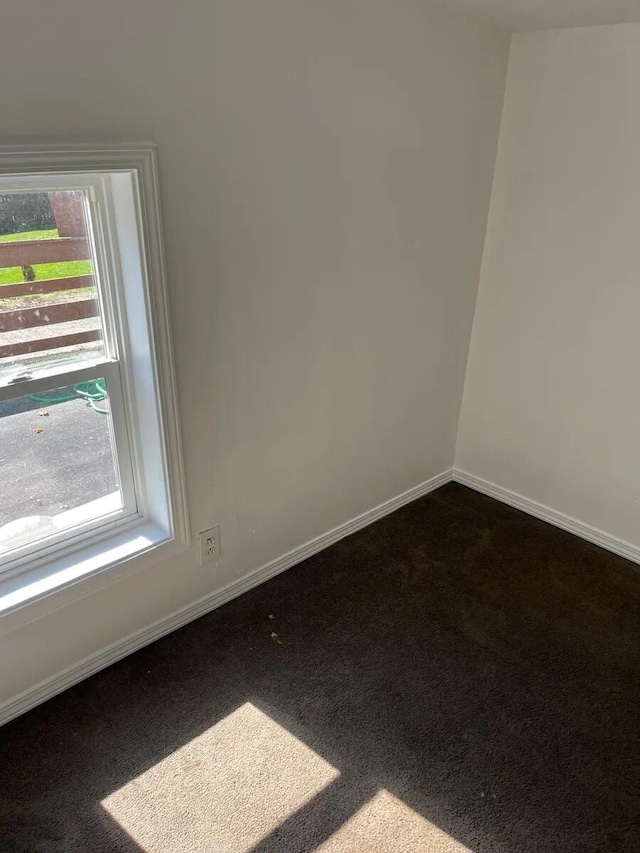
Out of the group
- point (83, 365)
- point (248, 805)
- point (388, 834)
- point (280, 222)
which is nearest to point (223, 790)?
point (248, 805)

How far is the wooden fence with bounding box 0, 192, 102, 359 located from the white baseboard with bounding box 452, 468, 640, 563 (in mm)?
2059

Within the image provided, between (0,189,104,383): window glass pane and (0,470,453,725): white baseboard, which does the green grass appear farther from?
(0,470,453,725): white baseboard

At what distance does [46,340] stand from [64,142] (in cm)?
52

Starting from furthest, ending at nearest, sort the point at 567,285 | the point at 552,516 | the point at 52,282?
the point at 552,516 → the point at 567,285 → the point at 52,282

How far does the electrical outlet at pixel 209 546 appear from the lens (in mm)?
2119

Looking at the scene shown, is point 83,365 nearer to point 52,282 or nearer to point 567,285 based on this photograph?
point 52,282

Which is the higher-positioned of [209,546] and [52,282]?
[52,282]

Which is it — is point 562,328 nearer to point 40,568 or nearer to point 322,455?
point 322,455

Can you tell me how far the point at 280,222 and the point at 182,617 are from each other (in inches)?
54.4

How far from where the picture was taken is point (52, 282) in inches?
64.5

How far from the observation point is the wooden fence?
1.56 meters

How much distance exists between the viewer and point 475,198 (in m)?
2.54

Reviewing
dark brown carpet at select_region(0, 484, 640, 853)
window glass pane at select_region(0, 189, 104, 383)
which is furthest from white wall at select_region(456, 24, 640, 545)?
window glass pane at select_region(0, 189, 104, 383)

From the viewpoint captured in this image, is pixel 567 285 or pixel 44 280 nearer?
pixel 44 280
